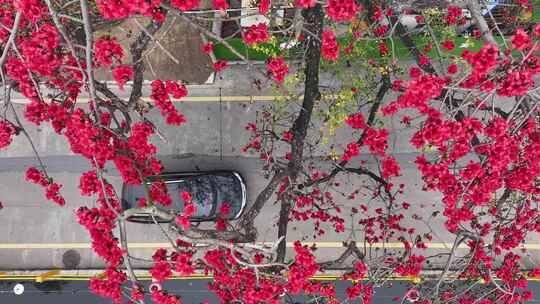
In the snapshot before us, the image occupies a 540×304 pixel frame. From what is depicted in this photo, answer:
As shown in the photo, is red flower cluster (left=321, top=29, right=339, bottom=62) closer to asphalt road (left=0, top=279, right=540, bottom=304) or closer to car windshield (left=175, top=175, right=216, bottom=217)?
car windshield (left=175, top=175, right=216, bottom=217)

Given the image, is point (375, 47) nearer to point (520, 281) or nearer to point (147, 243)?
point (520, 281)

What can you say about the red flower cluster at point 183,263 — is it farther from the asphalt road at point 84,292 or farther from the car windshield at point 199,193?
the asphalt road at point 84,292

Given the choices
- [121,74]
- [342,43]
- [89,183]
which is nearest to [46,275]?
[89,183]

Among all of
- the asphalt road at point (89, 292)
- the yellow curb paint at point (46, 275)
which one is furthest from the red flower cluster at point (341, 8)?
the yellow curb paint at point (46, 275)

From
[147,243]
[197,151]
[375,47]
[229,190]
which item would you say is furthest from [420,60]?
[147,243]

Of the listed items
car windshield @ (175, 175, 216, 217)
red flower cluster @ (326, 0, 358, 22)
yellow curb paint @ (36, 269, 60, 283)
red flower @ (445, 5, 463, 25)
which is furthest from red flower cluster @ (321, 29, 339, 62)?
yellow curb paint @ (36, 269, 60, 283)

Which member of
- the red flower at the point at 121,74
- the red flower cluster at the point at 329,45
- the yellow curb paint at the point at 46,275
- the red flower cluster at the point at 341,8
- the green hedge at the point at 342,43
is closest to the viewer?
the red flower cluster at the point at 341,8

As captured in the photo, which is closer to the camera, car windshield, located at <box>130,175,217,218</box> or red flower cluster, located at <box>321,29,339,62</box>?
red flower cluster, located at <box>321,29,339,62</box>
